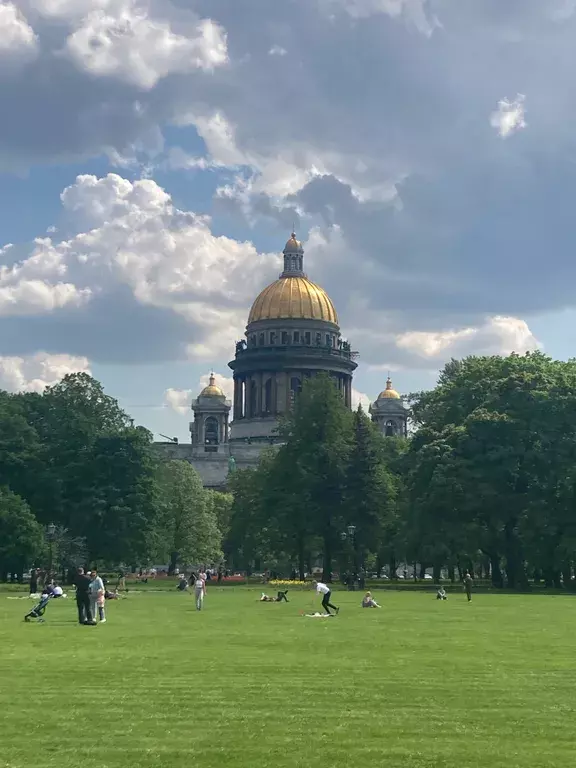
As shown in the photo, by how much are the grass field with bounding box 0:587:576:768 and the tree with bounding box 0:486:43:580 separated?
4387cm

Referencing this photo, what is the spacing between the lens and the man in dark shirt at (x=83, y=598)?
113 feet

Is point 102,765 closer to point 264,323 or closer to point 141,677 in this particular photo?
point 141,677

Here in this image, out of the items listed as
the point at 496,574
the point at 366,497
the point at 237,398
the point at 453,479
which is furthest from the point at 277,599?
the point at 237,398

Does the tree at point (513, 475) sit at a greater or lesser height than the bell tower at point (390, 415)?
lesser

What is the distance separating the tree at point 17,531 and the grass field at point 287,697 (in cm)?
4387

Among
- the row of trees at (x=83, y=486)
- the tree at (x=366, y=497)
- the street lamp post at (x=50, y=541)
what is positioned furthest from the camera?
the tree at (x=366, y=497)

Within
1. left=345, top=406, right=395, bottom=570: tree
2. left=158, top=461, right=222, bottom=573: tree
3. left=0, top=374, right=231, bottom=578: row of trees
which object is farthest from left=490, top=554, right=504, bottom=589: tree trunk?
left=158, top=461, right=222, bottom=573: tree

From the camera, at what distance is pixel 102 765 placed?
44.1 ft

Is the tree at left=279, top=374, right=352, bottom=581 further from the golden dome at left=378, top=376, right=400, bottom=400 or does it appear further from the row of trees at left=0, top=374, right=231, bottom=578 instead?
the golden dome at left=378, top=376, right=400, bottom=400

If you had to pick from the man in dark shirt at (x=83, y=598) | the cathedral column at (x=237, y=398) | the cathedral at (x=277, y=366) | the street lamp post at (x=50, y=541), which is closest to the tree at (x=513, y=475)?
the street lamp post at (x=50, y=541)

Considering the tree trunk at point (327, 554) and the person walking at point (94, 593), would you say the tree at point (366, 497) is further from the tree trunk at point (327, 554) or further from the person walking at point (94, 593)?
the person walking at point (94, 593)

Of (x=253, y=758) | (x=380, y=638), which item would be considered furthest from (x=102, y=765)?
(x=380, y=638)

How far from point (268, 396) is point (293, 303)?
595 inches

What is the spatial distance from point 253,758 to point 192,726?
2020mm
